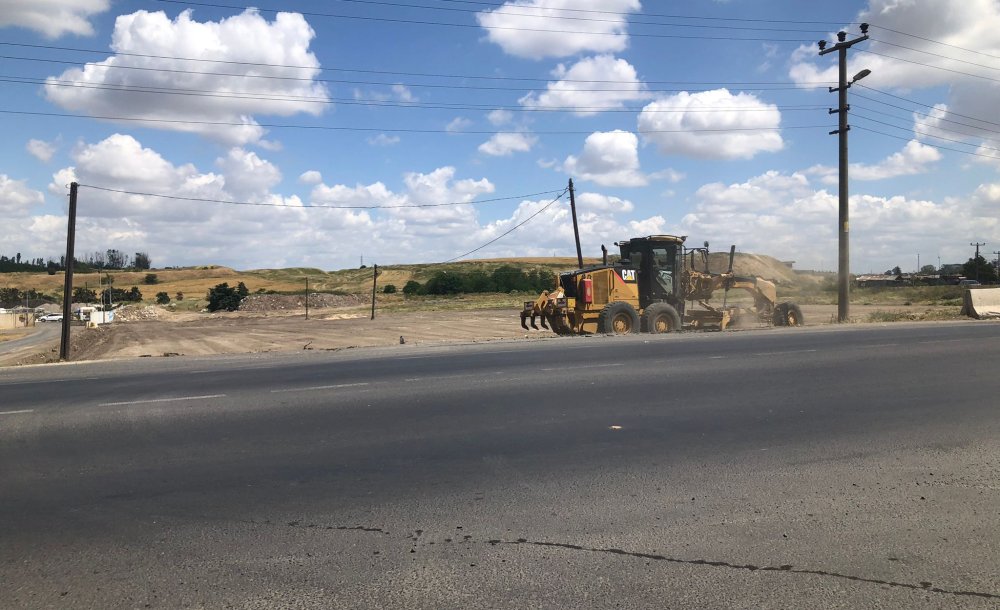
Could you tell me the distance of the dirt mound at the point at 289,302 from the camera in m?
68.2

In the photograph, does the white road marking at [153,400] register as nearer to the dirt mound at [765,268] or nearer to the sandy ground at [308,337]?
the sandy ground at [308,337]

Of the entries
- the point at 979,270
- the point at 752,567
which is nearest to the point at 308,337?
the point at 752,567

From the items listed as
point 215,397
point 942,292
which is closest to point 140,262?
point 942,292

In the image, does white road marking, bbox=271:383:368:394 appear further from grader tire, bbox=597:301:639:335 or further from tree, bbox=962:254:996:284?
tree, bbox=962:254:996:284

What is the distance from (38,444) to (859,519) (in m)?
7.99

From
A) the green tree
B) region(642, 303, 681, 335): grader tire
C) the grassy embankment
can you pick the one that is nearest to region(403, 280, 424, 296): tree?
the green tree

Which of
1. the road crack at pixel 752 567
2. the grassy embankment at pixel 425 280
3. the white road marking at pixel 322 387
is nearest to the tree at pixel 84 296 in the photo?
the grassy embankment at pixel 425 280

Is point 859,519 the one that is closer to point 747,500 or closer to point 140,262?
point 747,500

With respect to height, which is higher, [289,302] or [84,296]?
[84,296]

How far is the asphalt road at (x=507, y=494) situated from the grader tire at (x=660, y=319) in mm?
10610

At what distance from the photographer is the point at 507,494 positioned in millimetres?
6027

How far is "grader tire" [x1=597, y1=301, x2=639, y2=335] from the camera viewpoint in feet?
73.9

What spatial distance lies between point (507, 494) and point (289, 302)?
67061 mm

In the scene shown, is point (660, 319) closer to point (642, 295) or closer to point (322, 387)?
point (642, 295)
